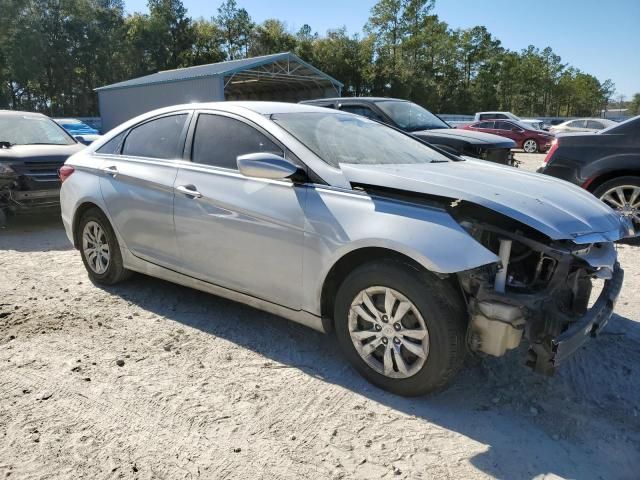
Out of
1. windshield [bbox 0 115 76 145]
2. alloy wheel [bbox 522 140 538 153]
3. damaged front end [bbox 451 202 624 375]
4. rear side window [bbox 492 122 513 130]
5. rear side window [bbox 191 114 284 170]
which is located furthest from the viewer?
rear side window [bbox 492 122 513 130]

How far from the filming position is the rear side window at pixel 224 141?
11.4ft

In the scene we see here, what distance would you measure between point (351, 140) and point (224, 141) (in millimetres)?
918

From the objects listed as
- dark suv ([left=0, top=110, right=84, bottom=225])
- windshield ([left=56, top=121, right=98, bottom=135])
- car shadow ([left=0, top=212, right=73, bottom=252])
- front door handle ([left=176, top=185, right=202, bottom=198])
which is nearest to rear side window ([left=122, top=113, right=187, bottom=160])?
front door handle ([left=176, top=185, right=202, bottom=198])

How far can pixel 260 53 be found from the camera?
192 ft

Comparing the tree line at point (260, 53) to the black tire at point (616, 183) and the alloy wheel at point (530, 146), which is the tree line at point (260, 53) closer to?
the alloy wheel at point (530, 146)

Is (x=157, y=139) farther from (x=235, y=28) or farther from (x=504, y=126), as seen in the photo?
(x=235, y=28)

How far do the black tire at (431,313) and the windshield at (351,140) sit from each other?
31.5 inches

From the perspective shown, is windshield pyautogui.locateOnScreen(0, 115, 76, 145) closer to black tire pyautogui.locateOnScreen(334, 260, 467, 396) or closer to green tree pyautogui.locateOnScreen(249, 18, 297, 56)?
black tire pyautogui.locateOnScreen(334, 260, 467, 396)

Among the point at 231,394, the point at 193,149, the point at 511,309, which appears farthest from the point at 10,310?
the point at 511,309

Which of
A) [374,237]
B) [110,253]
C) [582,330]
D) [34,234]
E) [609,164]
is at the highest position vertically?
[609,164]

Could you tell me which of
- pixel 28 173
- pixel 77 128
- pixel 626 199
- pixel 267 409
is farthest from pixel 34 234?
pixel 77 128

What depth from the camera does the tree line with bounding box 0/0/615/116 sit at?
47531 millimetres

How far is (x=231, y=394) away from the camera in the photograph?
2.99 metres

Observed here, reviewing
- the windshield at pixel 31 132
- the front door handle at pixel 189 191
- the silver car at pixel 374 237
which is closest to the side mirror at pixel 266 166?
the silver car at pixel 374 237
